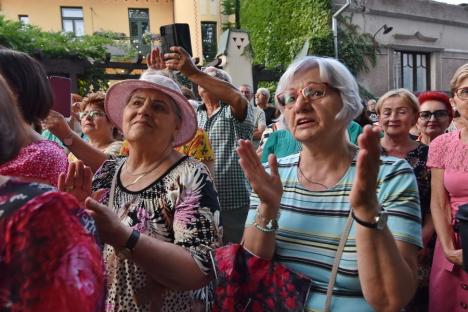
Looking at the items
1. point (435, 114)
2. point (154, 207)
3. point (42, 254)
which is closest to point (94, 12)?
point (435, 114)

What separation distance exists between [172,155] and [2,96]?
1157mm

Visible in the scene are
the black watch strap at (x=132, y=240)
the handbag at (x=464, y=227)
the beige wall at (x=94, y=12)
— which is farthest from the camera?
the beige wall at (x=94, y=12)

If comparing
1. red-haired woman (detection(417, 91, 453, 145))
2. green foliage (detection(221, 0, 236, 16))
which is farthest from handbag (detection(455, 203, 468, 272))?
green foliage (detection(221, 0, 236, 16))

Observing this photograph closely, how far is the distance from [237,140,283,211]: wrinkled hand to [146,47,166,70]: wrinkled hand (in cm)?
128

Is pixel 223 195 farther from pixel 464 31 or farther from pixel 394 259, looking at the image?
pixel 464 31

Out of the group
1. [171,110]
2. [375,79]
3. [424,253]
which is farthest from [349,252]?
[375,79]

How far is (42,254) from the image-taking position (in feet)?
3.11

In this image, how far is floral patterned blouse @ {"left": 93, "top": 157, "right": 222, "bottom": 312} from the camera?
1878 millimetres

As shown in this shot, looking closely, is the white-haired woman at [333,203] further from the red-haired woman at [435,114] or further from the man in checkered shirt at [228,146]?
the red-haired woman at [435,114]

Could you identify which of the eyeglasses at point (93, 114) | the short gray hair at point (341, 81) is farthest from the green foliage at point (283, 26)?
the short gray hair at point (341, 81)

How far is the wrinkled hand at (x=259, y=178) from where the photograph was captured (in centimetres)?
167

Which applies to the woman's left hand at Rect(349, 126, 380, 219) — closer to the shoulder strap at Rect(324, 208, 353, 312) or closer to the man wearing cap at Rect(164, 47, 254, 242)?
the shoulder strap at Rect(324, 208, 353, 312)

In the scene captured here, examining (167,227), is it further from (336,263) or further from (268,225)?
(336,263)

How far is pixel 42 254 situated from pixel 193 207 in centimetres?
99
